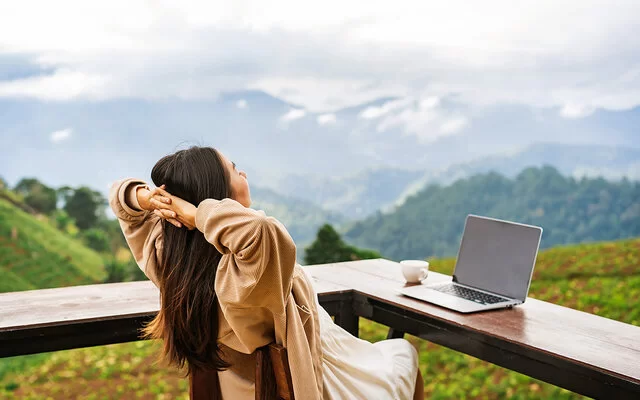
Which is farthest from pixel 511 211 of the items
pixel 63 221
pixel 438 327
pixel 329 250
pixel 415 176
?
pixel 438 327

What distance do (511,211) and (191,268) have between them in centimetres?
662

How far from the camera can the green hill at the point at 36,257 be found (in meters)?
5.93

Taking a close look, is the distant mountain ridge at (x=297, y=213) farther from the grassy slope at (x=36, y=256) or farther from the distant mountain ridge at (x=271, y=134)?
the grassy slope at (x=36, y=256)

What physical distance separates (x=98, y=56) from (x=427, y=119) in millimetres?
4039

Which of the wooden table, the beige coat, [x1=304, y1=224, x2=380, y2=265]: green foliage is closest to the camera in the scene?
the beige coat

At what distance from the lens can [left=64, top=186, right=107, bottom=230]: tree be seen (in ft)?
21.9

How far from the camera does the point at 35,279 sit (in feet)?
19.6

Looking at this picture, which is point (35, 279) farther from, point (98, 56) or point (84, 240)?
point (98, 56)

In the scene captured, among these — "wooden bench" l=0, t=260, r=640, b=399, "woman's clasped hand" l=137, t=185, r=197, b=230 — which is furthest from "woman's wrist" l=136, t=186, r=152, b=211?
"wooden bench" l=0, t=260, r=640, b=399

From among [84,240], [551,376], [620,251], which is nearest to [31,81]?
[84,240]

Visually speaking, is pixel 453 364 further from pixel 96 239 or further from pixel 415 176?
pixel 415 176

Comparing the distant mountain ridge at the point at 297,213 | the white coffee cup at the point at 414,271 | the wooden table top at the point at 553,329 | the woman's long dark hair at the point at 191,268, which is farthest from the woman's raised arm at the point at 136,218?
the distant mountain ridge at the point at 297,213

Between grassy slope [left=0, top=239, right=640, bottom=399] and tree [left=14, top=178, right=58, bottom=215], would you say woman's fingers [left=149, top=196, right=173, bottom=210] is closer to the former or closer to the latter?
grassy slope [left=0, top=239, right=640, bottom=399]

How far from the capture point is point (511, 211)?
7.55m
